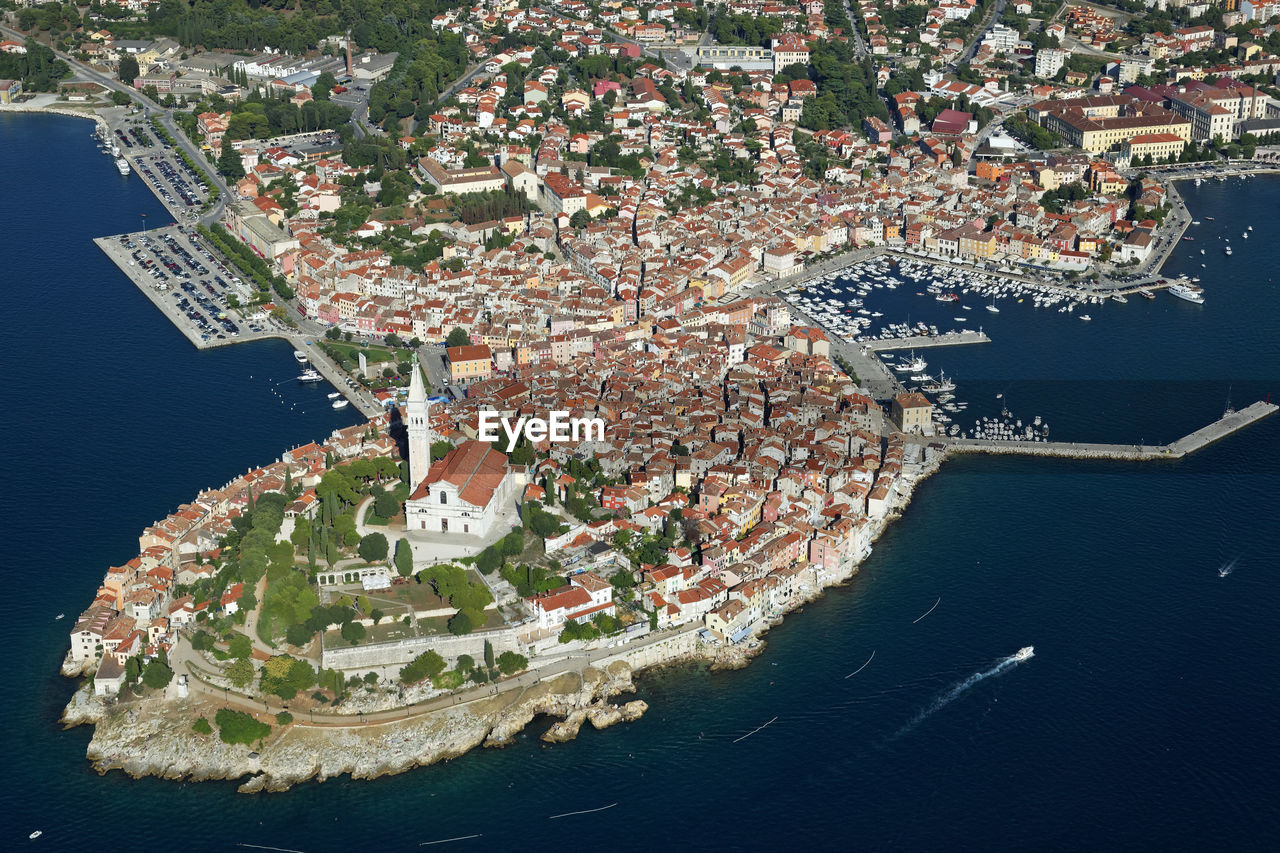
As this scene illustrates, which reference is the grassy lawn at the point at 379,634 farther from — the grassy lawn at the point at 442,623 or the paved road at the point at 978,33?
the paved road at the point at 978,33

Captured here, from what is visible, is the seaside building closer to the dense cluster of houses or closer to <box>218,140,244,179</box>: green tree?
the dense cluster of houses

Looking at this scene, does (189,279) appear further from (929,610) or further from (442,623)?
(929,610)

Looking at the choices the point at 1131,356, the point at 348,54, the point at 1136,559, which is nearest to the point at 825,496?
the point at 1136,559

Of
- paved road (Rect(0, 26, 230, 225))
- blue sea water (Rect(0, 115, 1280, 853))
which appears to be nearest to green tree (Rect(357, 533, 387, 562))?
blue sea water (Rect(0, 115, 1280, 853))

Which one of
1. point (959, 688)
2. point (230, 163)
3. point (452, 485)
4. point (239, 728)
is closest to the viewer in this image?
point (239, 728)

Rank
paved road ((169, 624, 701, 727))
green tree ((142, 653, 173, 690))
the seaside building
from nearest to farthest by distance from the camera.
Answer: paved road ((169, 624, 701, 727)) < green tree ((142, 653, 173, 690)) < the seaside building

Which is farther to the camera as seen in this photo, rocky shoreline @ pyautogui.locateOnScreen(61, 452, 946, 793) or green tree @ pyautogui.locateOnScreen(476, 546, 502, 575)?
green tree @ pyautogui.locateOnScreen(476, 546, 502, 575)

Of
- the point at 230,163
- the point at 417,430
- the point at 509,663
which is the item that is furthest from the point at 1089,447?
the point at 230,163
